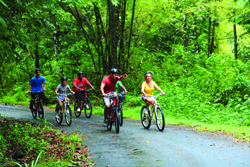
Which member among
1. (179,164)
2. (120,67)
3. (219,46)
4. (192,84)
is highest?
(219,46)

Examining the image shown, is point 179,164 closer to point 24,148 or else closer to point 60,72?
point 24,148

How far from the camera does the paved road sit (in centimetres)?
592

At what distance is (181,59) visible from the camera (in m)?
22.2

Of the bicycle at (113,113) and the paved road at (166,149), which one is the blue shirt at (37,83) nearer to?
the paved road at (166,149)

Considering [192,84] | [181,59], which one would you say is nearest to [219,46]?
[181,59]

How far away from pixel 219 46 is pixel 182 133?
23036 mm

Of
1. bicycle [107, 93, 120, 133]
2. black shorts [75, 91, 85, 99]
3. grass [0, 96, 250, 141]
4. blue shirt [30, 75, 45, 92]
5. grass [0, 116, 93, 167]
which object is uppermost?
blue shirt [30, 75, 45, 92]

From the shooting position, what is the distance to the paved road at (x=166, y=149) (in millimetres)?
5918

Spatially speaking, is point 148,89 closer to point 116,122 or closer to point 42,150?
point 116,122

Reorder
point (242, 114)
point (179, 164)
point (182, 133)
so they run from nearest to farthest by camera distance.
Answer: point (179, 164), point (182, 133), point (242, 114)

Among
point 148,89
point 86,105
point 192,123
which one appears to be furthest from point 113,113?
point 86,105

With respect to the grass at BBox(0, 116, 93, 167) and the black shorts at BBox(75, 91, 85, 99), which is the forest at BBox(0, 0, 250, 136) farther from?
the grass at BBox(0, 116, 93, 167)

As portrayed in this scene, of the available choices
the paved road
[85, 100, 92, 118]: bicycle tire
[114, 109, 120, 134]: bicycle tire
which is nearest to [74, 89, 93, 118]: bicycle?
[85, 100, 92, 118]: bicycle tire

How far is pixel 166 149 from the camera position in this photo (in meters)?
7.07
